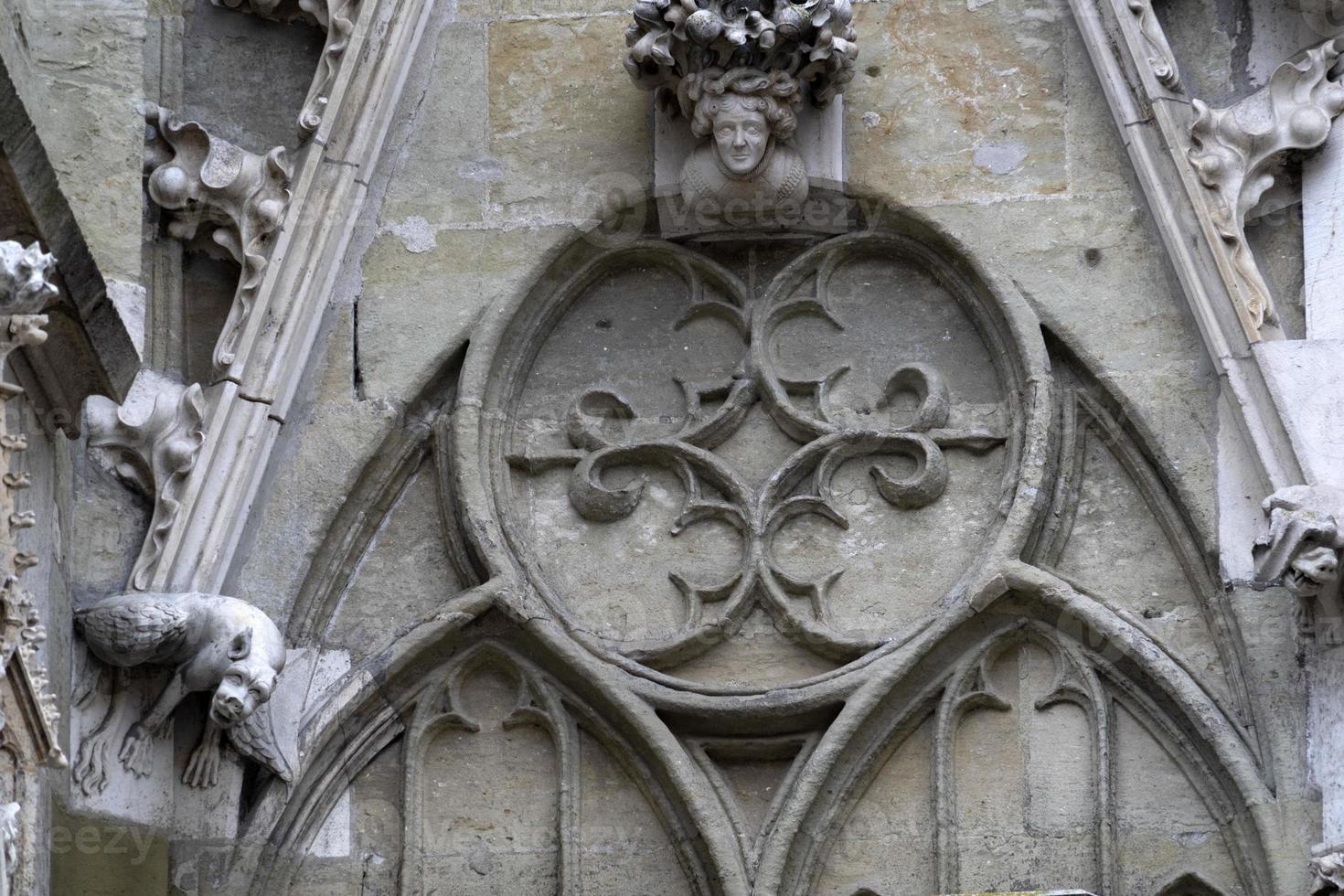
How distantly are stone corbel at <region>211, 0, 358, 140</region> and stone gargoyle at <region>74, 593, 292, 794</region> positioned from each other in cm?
141

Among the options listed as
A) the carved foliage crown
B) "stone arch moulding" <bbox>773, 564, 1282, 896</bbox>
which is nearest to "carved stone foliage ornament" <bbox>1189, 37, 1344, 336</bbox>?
the carved foliage crown

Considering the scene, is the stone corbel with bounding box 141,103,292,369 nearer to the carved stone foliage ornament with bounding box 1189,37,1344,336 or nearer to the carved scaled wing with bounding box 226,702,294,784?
the carved scaled wing with bounding box 226,702,294,784

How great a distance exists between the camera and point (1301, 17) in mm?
8711

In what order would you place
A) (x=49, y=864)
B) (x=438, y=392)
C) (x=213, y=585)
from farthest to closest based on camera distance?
1. (x=438, y=392)
2. (x=213, y=585)
3. (x=49, y=864)

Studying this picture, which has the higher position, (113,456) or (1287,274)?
(1287,274)

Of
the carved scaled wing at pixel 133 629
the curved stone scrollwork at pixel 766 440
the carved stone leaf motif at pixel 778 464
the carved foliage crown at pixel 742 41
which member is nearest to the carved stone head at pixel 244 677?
the carved scaled wing at pixel 133 629

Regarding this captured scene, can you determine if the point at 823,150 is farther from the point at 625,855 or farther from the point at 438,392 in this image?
the point at 625,855

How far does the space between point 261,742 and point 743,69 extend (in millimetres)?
2110

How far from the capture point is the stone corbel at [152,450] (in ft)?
26.7

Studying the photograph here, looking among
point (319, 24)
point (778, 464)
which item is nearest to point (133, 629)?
point (778, 464)

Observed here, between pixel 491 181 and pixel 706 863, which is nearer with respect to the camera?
pixel 706 863

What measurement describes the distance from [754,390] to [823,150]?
2.15 feet

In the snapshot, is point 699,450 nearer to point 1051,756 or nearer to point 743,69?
point 743,69

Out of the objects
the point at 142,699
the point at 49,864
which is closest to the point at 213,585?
the point at 142,699
